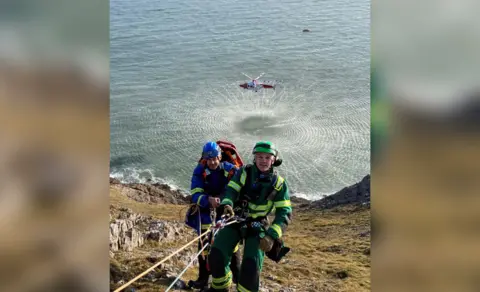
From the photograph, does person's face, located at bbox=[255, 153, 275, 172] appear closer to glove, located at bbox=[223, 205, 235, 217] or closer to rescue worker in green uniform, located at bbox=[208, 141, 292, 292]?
rescue worker in green uniform, located at bbox=[208, 141, 292, 292]

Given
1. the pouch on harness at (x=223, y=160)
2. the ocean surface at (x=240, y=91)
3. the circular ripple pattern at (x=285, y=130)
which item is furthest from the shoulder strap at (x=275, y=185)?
the circular ripple pattern at (x=285, y=130)

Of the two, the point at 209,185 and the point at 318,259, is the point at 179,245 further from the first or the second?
the point at 209,185

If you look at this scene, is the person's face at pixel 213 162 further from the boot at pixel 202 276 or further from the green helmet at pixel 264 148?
the boot at pixel 202 276

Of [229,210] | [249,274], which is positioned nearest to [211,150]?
→ [229,210]

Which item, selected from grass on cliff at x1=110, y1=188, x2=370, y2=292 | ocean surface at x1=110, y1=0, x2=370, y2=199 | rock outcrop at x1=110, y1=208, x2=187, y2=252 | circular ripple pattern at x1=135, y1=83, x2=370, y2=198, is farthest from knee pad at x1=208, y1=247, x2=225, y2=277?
circular ripple pattern at x1=135, y1=83, x2=370, y2=198
